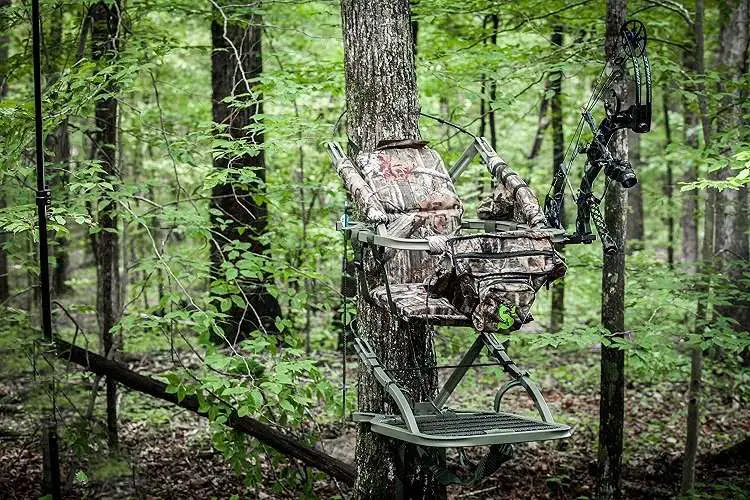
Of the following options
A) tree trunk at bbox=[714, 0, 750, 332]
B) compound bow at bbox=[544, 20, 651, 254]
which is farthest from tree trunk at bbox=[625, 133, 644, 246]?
compound bow at bbox=[544, 20, 651, 254]

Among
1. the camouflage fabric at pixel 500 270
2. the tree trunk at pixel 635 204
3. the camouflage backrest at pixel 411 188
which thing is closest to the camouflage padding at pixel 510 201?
the camouflage backrest at pixel 411 188

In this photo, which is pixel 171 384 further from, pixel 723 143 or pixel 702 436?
pixel 702 436

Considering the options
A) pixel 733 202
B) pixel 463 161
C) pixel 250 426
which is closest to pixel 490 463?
pixel 463 161

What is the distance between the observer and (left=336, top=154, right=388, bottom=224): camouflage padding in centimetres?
397

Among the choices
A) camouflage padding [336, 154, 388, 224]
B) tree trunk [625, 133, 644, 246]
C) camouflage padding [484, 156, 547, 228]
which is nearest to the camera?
camouflage padding [336, 154, 388, 224]

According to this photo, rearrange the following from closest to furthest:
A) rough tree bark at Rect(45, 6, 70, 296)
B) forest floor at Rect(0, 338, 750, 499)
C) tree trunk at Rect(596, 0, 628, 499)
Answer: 1. tree trunk at Rect(596, 0, 628, 499)
2. rough tree bark at Rect(45, 6, 70, 296)
3. forest floor at Rect(0, 338, 750, 499)

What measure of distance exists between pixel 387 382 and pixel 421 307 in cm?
49

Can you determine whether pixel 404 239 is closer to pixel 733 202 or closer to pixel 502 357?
pixel 502 357

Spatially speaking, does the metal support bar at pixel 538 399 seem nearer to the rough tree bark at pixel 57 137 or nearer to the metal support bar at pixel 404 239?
the metal support bar at pixel 404 239

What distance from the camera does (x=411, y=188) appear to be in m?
4.74

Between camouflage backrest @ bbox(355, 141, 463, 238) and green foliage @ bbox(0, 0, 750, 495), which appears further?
green foliage @ bbox(0, 0, 750, 495)

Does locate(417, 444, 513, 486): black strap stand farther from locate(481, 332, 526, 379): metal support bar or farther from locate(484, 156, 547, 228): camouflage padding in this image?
locate(484, 156, 547, 228): camouflage padding

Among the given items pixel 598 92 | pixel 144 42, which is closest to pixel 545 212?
pixel 598 92

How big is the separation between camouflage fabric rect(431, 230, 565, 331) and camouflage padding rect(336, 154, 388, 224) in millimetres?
529
